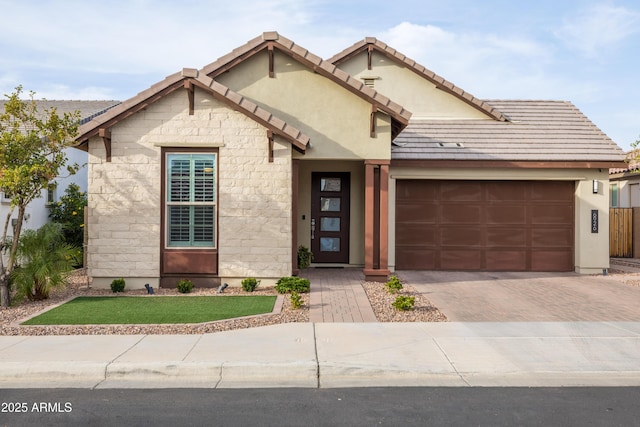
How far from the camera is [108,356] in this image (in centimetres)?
681

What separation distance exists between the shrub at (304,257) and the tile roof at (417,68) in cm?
590

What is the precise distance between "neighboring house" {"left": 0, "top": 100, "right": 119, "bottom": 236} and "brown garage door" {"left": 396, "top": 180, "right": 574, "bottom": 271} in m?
8.70

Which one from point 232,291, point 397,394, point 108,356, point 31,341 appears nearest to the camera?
point 397,394

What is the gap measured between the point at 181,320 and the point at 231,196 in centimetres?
378

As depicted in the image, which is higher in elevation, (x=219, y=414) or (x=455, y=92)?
(x=455, y=92)

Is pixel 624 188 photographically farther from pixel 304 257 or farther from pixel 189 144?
pixel 189 144

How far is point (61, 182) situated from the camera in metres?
21.7

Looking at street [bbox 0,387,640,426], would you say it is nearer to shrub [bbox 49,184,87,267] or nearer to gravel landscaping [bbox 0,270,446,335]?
gravel landscaping [bbox 0,270,446,335]

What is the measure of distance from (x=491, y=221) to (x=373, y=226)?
13.4 feet

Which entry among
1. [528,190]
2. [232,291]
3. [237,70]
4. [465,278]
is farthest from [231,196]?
[528,190]

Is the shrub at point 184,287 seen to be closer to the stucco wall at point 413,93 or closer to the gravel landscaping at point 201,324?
the gravel landscaping at point 201,324

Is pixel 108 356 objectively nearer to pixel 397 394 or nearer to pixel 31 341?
pixel 31 341

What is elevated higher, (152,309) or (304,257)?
(304,257)

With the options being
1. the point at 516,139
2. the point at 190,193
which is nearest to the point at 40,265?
the point at 190,193
